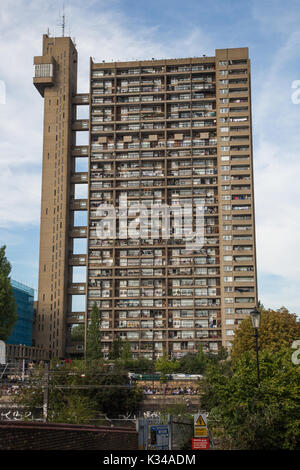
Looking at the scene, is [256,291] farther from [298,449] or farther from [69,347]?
[298,449]

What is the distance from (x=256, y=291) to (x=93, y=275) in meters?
30.2

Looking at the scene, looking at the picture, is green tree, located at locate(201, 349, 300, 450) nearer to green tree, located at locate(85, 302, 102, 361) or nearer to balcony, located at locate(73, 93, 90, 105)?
green tree, located at locate(85, 302, 102, 361)

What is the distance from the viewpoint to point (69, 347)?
349 feet

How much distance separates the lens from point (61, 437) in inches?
701

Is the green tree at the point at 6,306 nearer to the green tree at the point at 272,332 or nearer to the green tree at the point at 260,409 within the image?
the green tree at the point at 272,332

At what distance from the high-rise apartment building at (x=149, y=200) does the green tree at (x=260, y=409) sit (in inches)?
2967

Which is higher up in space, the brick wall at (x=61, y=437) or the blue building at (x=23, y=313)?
the blue building at (x=23, y=313)

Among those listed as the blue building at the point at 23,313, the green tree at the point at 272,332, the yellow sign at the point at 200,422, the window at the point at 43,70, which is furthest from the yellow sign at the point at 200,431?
the window at the point at 43,70

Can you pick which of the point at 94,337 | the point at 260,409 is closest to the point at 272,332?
the point at 94,337

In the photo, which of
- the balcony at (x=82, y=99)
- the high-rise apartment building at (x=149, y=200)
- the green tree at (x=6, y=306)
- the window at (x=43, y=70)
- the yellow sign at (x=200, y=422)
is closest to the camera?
the yellow sign at (x=200, y=422)

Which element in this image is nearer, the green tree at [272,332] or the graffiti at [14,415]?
the graffiti at [14,415]

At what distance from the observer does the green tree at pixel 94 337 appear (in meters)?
95.7
